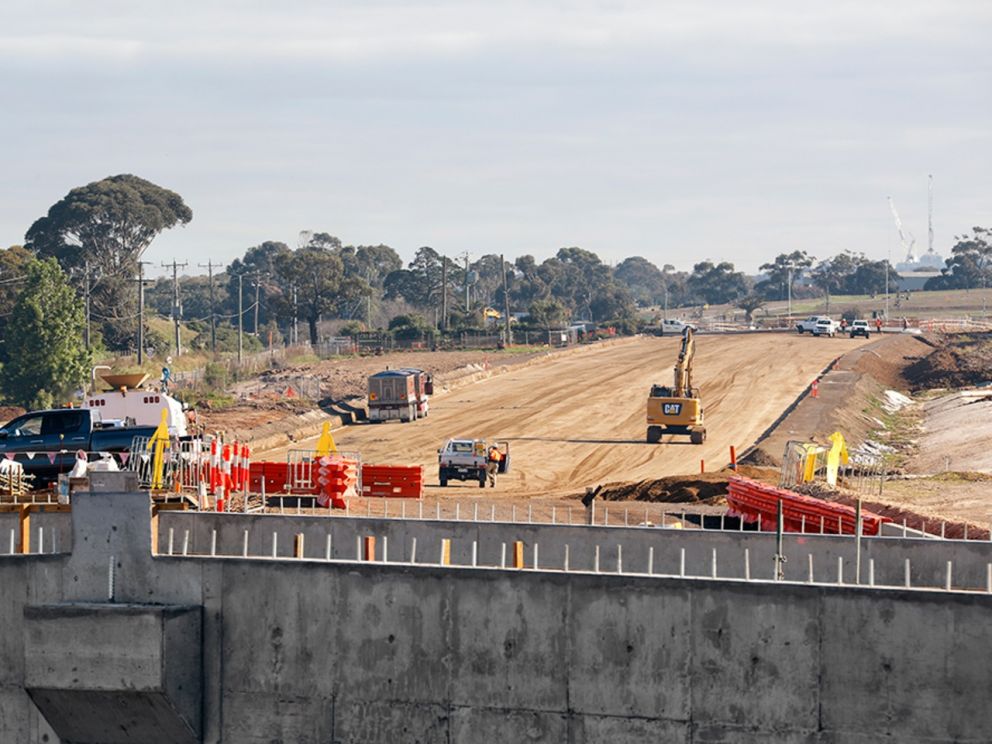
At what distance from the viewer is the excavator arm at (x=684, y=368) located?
193 ft

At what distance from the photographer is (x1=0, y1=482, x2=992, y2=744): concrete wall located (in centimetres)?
1938

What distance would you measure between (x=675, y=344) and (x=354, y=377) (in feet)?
119

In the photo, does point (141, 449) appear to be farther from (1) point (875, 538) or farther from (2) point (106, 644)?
(1) point (875, 538)

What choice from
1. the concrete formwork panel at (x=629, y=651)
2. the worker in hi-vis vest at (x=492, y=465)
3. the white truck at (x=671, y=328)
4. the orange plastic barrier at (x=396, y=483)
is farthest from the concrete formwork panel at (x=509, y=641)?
the white truck at (x=671, y=328)

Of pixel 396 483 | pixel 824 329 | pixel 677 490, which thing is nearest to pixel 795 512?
pixel 677 490

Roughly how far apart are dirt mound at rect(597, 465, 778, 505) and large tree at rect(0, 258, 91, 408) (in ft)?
131

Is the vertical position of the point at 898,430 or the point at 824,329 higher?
the point at 824,329

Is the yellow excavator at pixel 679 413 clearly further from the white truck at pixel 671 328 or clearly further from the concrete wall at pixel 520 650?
the white truck at pixel 671 328

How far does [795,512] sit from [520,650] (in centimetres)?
1090

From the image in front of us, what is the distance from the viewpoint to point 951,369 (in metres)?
86.1

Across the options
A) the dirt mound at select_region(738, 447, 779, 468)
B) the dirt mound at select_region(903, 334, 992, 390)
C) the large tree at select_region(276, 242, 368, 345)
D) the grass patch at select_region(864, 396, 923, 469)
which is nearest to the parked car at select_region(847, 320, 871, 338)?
the dirt mound at select_region(903, 334, 992, 390)

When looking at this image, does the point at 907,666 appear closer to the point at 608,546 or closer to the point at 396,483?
the point at 608,546

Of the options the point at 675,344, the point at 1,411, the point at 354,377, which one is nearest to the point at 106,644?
the point at 1,411

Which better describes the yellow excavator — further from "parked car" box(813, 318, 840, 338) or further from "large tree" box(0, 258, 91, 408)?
"parked car" box(813, 318, 840, 338)
